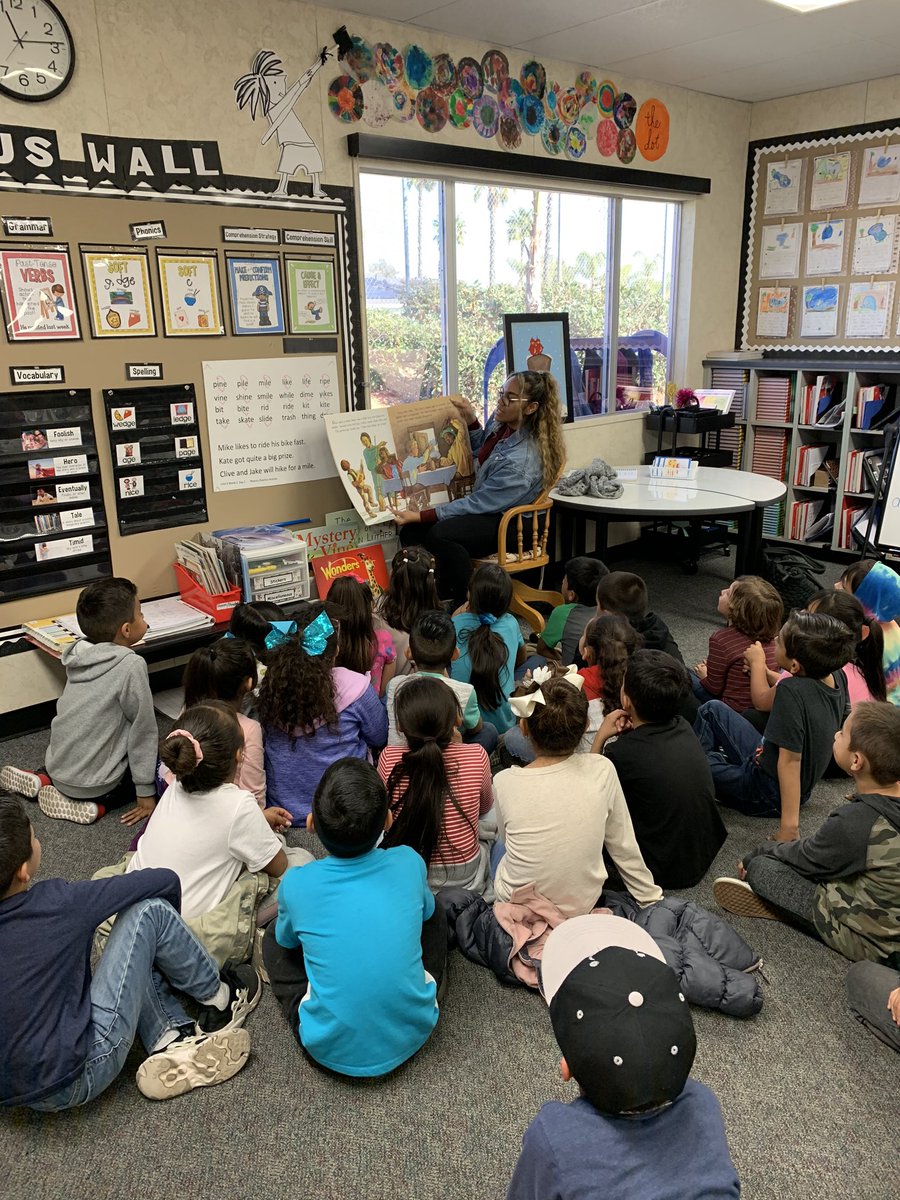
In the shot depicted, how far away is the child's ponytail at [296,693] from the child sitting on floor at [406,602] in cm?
59

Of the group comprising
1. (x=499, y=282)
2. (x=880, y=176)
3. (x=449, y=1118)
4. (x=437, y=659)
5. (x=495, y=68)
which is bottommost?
(x=449, y=1118)

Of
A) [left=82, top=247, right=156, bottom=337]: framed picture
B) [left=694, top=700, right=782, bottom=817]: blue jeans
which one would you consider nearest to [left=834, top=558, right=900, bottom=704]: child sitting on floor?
[left=694, top=700, right=782, bottom=817]: blue jeans

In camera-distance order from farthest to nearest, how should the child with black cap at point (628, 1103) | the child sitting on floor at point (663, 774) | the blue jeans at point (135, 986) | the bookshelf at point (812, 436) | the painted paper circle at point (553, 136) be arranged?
the bookshelf at point (812, 436), the painted paper circle at point (553, 136), the child sitting on floor at point (663, 774), the blue jeans at point (135, 986), the child with black cap at point (628, 1103)

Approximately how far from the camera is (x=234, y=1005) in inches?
77.4

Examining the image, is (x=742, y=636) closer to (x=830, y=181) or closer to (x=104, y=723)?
(x=104, y=723)

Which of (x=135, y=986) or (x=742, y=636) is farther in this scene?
(x=742, y=636)

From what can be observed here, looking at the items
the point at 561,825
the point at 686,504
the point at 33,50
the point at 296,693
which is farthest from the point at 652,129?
the point at 561,825

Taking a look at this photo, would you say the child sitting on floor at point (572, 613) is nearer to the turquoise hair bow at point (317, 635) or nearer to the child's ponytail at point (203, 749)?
the turquoise hair bow at point (317, 635)

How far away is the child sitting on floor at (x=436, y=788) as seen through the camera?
215 cm

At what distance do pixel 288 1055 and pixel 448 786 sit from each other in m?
0.68

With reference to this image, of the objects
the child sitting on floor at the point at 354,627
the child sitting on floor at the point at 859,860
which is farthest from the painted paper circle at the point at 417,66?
the child sitting on floor at the point at 859,860

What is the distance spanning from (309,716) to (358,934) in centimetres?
94

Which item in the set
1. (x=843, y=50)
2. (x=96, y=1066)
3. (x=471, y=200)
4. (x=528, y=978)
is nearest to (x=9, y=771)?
(x=96, y=1066)

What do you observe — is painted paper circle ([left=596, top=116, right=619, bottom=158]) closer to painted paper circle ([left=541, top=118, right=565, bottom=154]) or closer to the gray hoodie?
painted paper circle ([left=541, top=118, right=565, bottom=154])
